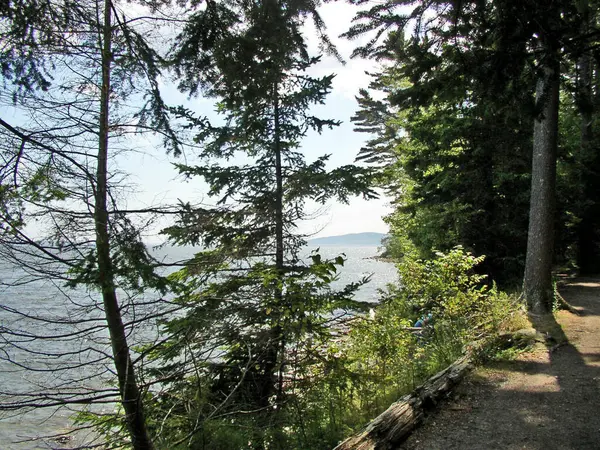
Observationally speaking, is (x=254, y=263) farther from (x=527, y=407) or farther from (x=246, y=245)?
(x=527, y=407)

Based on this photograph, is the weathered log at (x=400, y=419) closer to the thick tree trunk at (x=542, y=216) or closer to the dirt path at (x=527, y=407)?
the dirt path at (x=527, y=407)

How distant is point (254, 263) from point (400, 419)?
3.62 m

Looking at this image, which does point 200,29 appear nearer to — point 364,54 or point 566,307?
point 364,54

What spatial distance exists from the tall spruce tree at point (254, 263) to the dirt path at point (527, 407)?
6.35ft

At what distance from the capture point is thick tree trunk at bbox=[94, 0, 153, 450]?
2996 millimetres

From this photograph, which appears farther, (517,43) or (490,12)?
(490,12)

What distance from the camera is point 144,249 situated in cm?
305

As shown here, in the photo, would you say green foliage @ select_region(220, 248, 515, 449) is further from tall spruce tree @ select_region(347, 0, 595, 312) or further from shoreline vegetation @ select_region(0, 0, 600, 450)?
tall spruce tree @ select_region(347, 0, 595, 312)

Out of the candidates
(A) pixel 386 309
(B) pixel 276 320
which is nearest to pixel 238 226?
(B) pixel 276 320

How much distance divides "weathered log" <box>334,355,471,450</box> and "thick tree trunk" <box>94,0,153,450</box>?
1938 millimetres

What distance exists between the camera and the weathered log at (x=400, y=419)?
3264 mm

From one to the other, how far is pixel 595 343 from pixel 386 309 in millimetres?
3502

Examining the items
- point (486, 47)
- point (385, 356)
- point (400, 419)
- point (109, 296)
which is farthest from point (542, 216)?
point (109, 296)

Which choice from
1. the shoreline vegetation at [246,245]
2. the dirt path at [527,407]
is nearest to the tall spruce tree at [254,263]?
the shoreline vegetation at [246,245]
